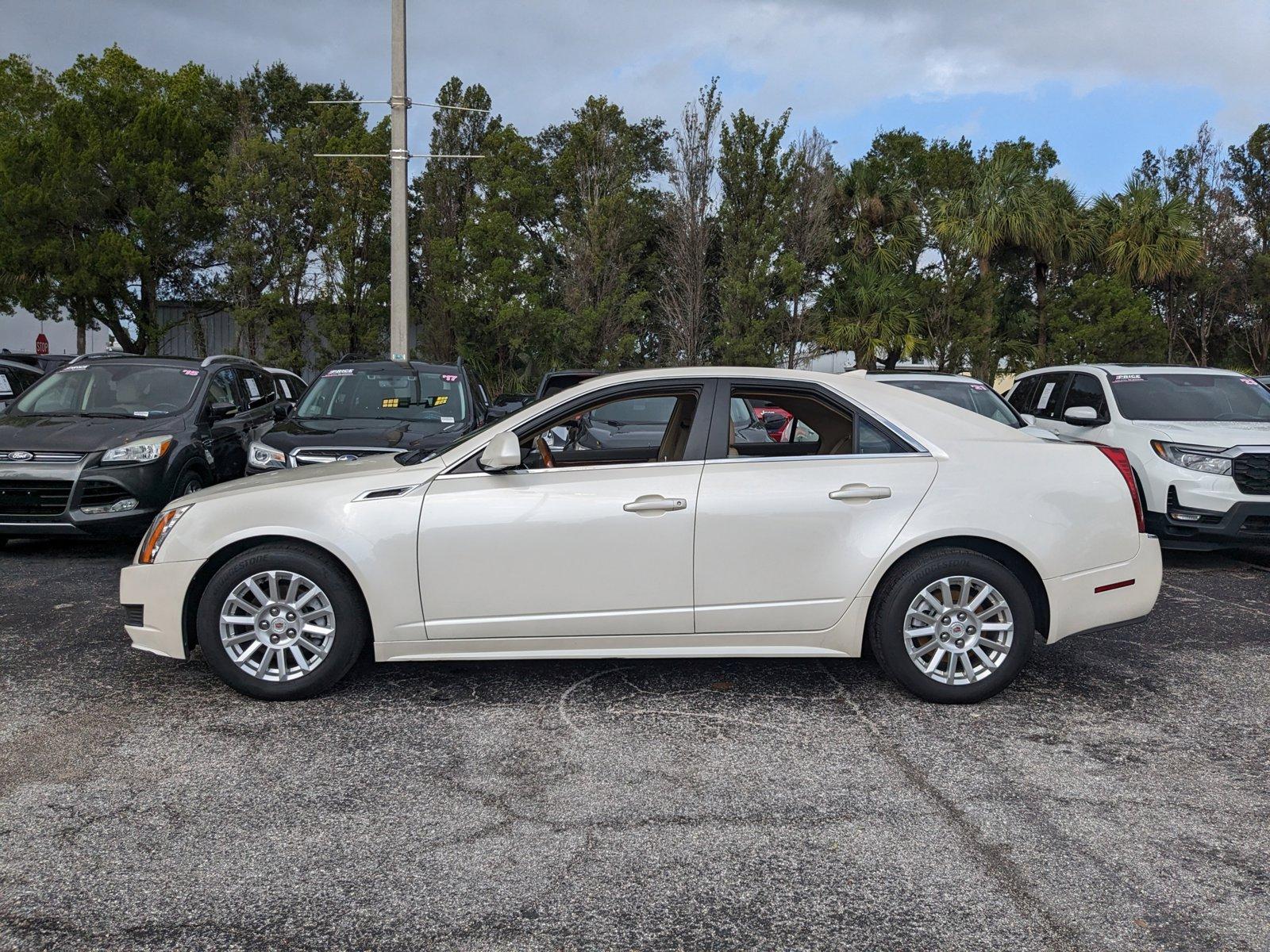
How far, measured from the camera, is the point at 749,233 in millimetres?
30125

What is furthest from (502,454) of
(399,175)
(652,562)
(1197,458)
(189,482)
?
(399,175)

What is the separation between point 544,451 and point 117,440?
192 inches

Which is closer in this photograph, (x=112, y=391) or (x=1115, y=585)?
(x=1115, y=585)

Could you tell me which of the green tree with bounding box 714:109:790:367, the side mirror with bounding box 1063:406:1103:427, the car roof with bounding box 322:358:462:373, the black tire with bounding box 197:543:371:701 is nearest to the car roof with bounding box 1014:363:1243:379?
A: the side mirror with bounding box 1063:406:1103:427

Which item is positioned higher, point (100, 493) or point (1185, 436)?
point (1185, 436)

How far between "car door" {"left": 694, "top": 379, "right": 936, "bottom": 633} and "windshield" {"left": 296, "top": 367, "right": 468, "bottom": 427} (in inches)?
213

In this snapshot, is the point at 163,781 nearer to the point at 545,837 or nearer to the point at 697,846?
the point at 545,837

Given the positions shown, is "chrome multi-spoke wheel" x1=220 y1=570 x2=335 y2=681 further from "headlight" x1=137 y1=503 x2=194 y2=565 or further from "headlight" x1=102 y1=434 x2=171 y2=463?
"headlight" x1=102 y1=434 x2=171 y2=463

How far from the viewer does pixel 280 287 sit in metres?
29.2

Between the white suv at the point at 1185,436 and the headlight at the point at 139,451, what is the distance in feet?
25.9

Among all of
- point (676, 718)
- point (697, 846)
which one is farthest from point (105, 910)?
point (676, 718)

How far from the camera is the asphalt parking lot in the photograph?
2873mm

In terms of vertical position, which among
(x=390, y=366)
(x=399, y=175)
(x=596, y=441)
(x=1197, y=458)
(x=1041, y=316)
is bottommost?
(x=1197, y=458)

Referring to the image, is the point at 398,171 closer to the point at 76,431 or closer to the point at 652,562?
the point at 76,431
